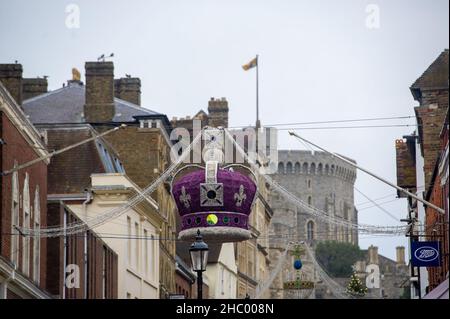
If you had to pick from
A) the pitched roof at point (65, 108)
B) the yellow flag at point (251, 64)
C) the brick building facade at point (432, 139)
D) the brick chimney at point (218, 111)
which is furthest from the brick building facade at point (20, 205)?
the brick chimney at point (218, 111)

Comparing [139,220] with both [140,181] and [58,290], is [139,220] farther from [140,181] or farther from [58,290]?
[58,290]

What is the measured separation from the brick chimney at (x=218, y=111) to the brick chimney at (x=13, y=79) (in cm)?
3456

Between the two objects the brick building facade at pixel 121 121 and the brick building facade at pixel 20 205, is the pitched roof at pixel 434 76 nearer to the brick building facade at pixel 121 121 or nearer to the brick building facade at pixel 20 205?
the brick building facade at pixel 20 205

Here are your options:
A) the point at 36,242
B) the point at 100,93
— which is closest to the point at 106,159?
the point at 100,93

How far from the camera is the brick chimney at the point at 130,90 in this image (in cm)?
7438

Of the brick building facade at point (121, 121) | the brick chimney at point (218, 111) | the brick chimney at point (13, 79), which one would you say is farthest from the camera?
the brick chimney at point (218, 111)

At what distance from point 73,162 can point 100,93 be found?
6.78 m

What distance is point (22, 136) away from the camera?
4506 cm

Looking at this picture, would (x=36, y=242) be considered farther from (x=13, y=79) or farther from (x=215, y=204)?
(x=13, y=79)

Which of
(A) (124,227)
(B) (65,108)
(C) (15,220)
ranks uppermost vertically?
(B) (65,108)

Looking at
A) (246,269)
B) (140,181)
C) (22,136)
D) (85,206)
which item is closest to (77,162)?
(85,206)

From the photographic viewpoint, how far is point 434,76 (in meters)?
53.9
